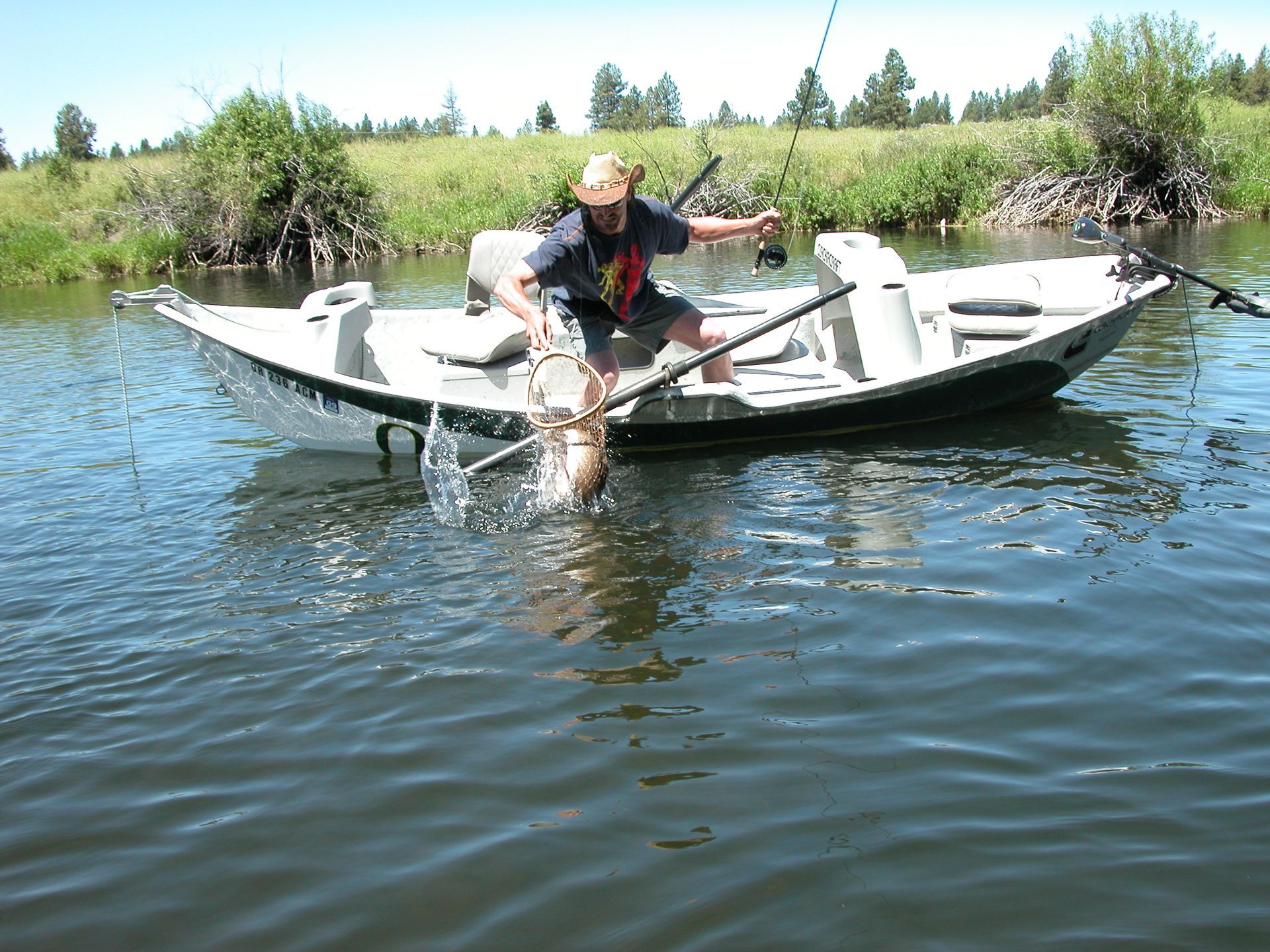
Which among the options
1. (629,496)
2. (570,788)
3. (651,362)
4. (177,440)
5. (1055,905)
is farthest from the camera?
(177,440)

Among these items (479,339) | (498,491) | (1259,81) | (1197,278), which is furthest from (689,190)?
(1259,81)

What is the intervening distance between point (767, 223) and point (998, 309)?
245cm

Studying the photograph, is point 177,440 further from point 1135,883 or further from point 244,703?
point 1135,883

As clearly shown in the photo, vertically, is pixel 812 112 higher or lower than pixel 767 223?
higher

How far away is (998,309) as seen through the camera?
25.4 ft

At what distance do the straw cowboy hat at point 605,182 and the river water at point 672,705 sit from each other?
181 centimetres

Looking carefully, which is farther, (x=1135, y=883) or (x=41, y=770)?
(x=41, y=770)

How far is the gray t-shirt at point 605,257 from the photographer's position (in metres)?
5.97

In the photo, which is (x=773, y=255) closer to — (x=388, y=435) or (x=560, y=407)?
(x=560, y=407)

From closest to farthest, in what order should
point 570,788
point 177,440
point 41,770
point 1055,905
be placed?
point 1055,905
point 570,788
point 41,770
point 177,440

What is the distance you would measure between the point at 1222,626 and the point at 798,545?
196cm

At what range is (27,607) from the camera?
509cm

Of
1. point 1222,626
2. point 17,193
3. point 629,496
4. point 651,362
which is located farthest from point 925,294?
point 17,193

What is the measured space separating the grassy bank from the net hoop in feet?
64.8
